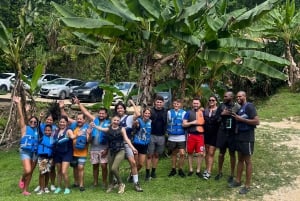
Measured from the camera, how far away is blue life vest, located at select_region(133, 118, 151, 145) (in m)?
8.70

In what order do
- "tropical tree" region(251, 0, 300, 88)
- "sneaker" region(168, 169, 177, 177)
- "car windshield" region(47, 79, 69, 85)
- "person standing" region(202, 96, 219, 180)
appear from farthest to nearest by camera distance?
"car windshield" region(47, 79, 69, 85) → "tropical tree" region(251, 0, 300, 88) → "sneaker" region(168, 169, 177, 177) → "person standing" region(202, 96, 219, 180)

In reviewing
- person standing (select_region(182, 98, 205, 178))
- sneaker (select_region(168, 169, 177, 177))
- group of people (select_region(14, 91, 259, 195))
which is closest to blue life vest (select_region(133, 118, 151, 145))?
group of people (select_region(14, 91, 259, 195))

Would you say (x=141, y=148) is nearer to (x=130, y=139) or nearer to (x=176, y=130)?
(x=130, y=139)

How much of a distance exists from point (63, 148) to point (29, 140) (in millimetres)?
664

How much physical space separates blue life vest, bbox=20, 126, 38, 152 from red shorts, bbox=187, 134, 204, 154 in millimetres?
3088

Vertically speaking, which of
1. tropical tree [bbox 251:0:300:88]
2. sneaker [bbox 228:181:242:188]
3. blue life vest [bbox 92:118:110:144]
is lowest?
sneaker [bbox 228:181:242:188]

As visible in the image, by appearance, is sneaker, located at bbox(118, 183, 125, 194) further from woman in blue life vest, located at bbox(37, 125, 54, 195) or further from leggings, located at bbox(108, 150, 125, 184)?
woman in blue life vest, located at bbox(37, 125, 54, 195)

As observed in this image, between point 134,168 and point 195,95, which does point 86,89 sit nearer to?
point 195,95

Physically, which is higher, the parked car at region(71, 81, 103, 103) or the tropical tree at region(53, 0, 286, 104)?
the tropical tree at region(53, 0, 286, 104)

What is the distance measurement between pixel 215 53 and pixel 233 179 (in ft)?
9.78

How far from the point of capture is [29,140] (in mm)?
8406

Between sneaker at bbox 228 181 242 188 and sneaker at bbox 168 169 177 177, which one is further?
sneaker at bbox 168 169 177 177

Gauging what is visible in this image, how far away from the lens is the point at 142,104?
10.6 meters

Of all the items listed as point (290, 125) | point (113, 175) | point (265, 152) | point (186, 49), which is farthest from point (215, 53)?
point (290, 125)
